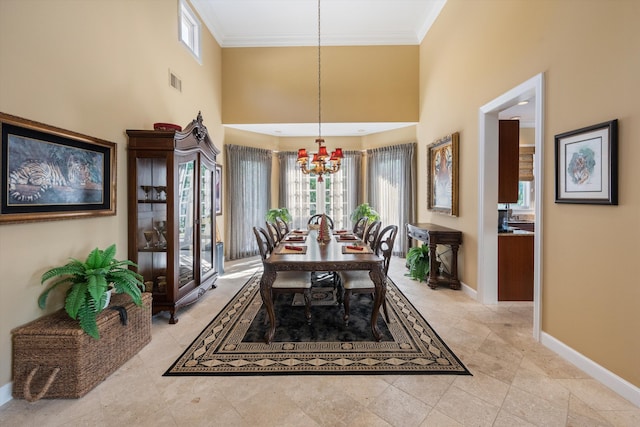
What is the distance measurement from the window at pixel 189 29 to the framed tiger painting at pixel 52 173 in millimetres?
2520

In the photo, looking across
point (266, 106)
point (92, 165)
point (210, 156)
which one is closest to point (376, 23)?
point (266, 106)

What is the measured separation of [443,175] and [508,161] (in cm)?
104

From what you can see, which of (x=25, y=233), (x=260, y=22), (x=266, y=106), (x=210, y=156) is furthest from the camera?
(x=266, y=106)

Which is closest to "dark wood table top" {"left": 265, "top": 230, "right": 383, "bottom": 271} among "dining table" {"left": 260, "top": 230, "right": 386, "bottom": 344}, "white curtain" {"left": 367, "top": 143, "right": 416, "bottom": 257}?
"dining table" {"left": 260, "top": 230, "right": 386, "bottom": 344}

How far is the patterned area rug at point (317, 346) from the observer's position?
211 cm

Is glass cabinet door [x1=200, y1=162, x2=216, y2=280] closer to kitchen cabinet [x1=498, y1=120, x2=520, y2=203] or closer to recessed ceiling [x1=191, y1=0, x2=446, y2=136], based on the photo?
recessed ceiling [x1=191, y1=0, x2=446, y2=136]

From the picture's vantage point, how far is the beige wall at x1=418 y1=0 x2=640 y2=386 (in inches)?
70.0

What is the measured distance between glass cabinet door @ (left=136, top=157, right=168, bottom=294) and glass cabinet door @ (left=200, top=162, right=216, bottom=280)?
557 mm

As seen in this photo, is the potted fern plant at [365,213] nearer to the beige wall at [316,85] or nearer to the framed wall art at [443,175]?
the framed wall art at [443,175]

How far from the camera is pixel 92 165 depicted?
2391 mm

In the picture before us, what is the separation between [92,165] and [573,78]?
153 inches

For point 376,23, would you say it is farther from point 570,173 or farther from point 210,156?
point 570,173

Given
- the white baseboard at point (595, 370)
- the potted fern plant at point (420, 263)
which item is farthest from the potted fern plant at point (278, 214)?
the white baseboard at point (595, 370)

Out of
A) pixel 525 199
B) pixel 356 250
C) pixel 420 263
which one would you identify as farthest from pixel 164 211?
pixel 525 199
